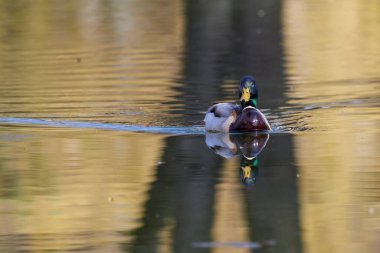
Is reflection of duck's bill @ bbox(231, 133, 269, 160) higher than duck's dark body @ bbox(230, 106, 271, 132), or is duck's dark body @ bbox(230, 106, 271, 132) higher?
duck's dark body @ bbox(230, 106, 271, 132)

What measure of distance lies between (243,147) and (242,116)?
2.85 ft

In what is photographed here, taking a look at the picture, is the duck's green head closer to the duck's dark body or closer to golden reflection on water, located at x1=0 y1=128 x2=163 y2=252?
the duck's dark body

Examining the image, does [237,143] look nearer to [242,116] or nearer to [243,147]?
[243,147]

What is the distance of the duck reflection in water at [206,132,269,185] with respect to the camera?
10.6 metres

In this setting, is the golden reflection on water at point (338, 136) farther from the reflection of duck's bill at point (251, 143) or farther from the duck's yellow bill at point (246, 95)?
the duck's yellow bill at point (246, 95)

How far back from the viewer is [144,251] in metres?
7.44

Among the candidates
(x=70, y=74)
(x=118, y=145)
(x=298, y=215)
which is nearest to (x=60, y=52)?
(x=70, y=74)

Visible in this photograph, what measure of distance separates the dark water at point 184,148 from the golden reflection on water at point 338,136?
0.02m

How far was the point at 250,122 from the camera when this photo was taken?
41.7 ft

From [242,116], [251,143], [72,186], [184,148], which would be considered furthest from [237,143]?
[72,186]

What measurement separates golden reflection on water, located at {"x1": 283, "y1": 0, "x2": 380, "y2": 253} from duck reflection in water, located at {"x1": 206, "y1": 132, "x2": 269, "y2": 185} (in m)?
0.38

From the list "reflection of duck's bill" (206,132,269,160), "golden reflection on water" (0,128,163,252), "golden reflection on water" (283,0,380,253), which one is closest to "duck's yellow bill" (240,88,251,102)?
"reflection of duck's bill" (206,132,269,160)

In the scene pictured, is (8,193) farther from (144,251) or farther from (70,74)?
(70,74)

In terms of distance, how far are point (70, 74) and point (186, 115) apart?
15.4 feet
